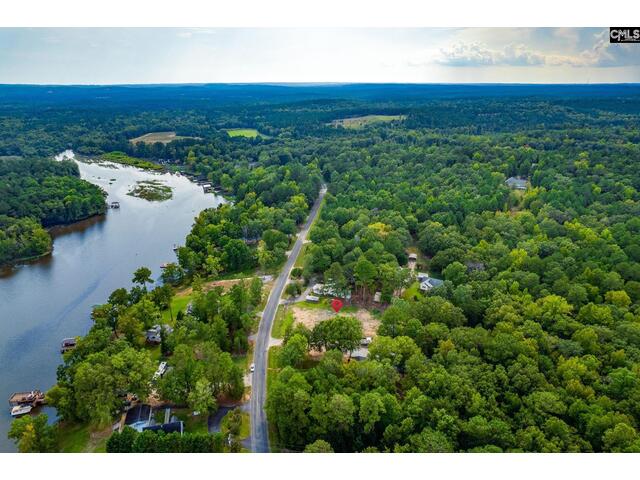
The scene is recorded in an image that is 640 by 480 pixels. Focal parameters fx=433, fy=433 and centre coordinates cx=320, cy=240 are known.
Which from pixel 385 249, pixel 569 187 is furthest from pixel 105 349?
pixel 569 187

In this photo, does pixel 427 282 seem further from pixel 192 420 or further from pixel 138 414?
pixel 138 414

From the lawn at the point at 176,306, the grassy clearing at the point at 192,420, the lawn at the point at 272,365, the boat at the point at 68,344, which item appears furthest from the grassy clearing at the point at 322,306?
the boat at the point at 68,344

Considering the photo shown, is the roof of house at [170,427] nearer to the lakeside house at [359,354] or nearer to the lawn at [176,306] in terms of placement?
the lakeside house at [359,354]

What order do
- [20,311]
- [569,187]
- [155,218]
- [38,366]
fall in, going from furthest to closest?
[155,218], [569,187], [20,311], [38,366]

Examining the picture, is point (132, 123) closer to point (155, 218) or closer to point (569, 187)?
point (155, 218)

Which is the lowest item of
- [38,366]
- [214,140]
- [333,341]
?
[38,366]

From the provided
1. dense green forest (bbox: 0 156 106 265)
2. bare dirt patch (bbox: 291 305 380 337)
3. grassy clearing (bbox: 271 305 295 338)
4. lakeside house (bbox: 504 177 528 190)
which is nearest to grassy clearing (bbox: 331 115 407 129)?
lakeside house (bbox: 504 177 528 190)
